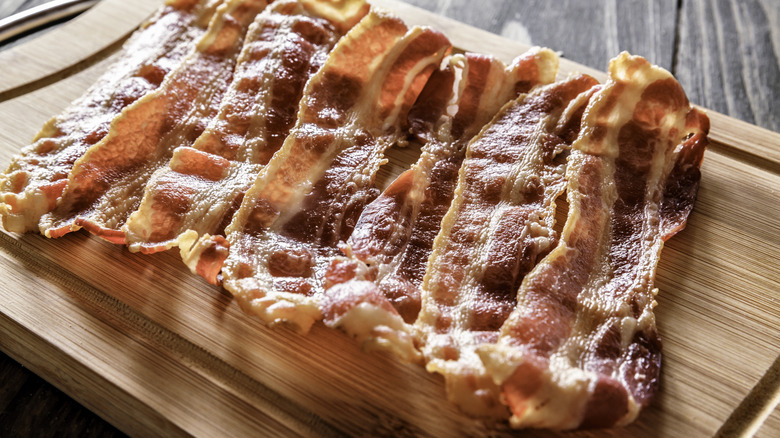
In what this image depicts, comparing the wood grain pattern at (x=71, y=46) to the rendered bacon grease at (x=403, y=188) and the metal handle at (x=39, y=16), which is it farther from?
the rendered bacon grease at (x=403, y=188)

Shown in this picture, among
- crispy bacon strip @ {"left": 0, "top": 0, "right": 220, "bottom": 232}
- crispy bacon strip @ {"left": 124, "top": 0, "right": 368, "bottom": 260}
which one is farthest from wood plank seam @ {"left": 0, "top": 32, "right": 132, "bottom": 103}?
crispy bacon strip @ {"left": 124, "top": 0, "right": 368, "bottom": 260}

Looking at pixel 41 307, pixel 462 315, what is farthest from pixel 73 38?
pixel 462 315

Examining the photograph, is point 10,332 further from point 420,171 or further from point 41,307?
point 420,171

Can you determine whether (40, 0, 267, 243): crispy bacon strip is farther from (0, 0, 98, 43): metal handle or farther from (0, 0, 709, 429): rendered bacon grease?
(0, 0, 98, 43): metal handle

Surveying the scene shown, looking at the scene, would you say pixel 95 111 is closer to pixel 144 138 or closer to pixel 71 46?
pixel 144 138

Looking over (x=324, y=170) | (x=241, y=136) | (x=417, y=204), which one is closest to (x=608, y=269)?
(x=417, y=204)

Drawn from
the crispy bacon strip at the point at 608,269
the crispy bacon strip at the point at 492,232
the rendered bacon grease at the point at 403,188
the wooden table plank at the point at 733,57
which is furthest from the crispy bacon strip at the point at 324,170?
the wooden table plank at the point at 733,57
